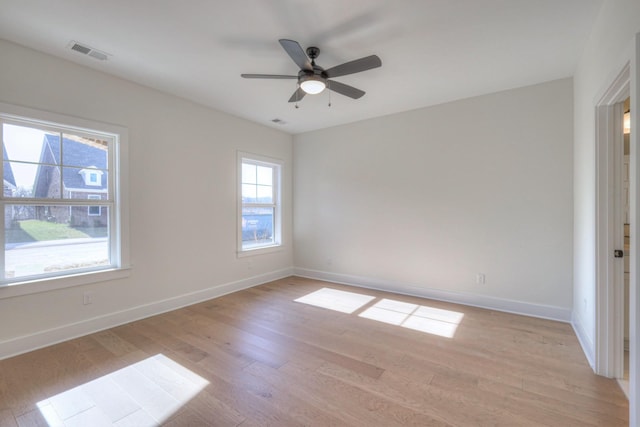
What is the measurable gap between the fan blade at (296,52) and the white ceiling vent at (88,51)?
1.89 meters

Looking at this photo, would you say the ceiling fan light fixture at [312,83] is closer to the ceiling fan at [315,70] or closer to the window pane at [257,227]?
the ceiling fan at [315,70]

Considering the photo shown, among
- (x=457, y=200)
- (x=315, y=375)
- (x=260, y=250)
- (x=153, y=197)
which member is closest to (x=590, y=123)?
(x=457, y=200)

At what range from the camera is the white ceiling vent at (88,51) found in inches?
102

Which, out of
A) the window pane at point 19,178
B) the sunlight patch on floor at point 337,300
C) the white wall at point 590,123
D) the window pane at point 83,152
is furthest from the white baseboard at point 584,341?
the window pane at point 19,178

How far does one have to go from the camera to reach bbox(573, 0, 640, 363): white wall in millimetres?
1765

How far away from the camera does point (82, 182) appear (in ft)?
9.94

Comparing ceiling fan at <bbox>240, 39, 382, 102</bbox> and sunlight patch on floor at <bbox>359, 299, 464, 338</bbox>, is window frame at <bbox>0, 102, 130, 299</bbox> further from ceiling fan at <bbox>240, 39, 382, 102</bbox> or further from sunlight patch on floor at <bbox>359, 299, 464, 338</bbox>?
sunlight patch on floor at <bbox>359, 299, 464, 338</bbox>

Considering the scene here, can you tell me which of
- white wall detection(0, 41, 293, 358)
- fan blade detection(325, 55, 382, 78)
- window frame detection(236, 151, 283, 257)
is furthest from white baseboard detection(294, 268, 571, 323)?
fan blade detection(325, 55, 382, 78)

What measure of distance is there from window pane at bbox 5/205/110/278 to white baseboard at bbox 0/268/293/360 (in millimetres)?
570

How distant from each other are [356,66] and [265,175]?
3170mm

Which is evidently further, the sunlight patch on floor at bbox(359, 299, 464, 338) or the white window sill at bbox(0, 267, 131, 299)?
the sunlight patch on floor at bbox(359, 299, 464, 338)

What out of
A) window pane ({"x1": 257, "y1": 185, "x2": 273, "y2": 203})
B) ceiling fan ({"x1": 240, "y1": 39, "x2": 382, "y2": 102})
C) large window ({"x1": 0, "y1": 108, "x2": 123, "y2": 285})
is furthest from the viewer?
window pane ({"x1": 257, "y1": 185, "x2": 273, "y2": 203})

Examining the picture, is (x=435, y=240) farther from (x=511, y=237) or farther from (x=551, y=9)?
(x=551, y=9)

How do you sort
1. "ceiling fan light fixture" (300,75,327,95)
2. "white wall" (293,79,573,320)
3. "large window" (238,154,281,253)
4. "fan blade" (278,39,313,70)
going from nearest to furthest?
1. "fan blade" (278,39,313,70)
2. "ceiling fan light fixture" (300,75,327,95)
3. "white wall" (293,79,573,320)
4. "large window" (238,154,281,253)
